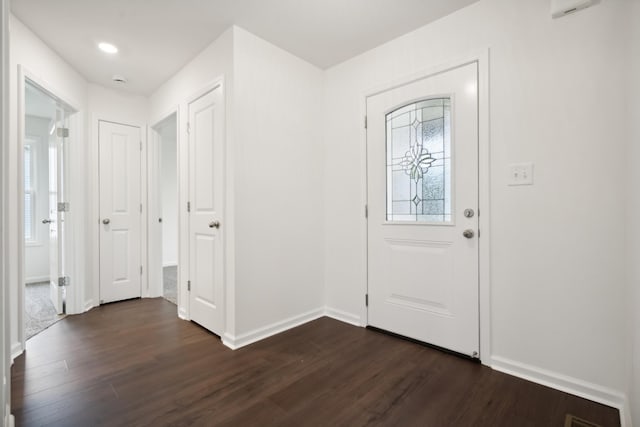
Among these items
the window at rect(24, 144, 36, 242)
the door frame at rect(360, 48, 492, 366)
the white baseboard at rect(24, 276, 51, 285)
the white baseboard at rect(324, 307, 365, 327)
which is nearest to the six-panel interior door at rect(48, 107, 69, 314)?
the white baseboard at rect(24, 276, 51, 285)

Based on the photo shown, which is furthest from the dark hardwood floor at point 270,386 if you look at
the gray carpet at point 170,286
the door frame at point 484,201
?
the gray carpet at point 170,286

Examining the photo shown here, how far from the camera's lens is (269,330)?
98.8 inches

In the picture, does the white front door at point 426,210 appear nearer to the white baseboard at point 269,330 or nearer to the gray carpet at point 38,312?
the white baseboard at point 269,330

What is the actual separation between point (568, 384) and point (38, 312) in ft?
14.6

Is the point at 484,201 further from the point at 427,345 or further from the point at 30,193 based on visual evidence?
the point at 30,193

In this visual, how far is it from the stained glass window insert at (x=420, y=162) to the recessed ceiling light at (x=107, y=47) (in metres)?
2.40

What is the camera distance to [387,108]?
250 cm

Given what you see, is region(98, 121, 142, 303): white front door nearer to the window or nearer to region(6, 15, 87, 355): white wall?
region(6, 15, 87, 355): white wall

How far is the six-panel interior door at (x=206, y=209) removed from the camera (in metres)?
2.48

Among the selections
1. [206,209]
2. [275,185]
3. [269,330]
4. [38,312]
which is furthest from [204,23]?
[38,312]

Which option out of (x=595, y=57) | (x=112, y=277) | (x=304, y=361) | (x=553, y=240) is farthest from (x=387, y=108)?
(x=112, y=277)

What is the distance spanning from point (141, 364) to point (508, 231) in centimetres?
252

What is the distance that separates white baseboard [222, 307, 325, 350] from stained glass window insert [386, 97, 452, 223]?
3.84 ft

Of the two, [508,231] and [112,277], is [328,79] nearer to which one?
[508,231]
